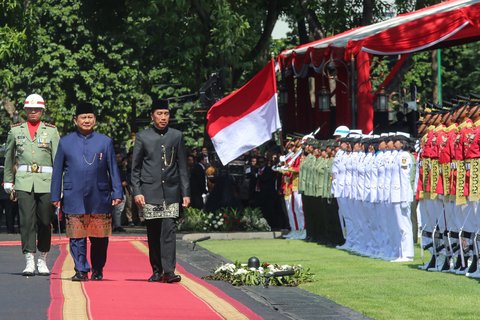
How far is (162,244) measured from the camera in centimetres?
1744

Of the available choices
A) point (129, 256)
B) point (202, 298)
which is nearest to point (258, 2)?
point (129, 256)

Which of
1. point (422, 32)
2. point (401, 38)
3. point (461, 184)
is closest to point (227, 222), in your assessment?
point (401, 38)

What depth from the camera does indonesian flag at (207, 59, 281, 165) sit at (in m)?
28.1

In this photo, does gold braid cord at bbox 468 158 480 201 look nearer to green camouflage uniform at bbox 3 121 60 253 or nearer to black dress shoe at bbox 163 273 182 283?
black dress shoe at bbox 163 273 182 283

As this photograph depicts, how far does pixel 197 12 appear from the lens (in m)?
35.6

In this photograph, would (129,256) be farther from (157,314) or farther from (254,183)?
(254,183)

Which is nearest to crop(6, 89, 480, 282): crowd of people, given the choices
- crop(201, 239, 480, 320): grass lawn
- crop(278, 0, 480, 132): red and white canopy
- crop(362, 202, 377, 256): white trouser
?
crop(201, 239, 480, 320): grass lawn

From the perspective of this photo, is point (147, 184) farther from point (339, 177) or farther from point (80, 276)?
point (339, 177)

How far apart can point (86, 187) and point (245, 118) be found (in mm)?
11293

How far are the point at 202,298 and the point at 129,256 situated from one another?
7.99m

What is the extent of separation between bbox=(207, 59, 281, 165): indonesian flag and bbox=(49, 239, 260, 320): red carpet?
867cm

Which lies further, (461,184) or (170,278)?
(461,184)

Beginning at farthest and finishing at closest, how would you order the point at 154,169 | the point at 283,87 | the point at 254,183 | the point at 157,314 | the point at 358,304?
the point at 283,87, the point at 254,183, the point at 154,169, the point at 358,304, the point at 157,314

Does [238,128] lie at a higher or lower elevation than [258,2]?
lower
